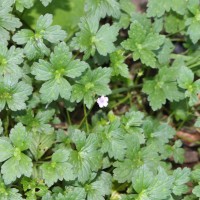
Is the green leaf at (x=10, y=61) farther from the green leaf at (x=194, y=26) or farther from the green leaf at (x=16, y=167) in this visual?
the green leaf at (x=194, y=26)

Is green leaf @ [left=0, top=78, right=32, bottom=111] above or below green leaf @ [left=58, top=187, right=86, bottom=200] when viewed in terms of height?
above

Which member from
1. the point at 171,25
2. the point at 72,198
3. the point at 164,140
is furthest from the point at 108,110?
the point at 72,198

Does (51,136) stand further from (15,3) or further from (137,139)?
(15,3)

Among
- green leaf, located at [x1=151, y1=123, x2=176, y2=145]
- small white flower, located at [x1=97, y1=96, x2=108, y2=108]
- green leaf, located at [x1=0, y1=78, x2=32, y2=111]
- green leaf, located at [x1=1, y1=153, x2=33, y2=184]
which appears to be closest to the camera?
green leaf, located at [x1=1, y1=153, x2=33, y2=184]

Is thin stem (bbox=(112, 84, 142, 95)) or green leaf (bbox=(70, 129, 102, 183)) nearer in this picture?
green leaf (bbox=(70, 129, 102, 183))

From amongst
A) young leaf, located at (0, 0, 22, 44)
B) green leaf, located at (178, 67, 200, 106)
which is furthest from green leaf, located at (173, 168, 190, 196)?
young leaf, located at (0, 0, 22, 44)

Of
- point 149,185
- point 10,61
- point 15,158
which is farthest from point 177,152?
point 10,61

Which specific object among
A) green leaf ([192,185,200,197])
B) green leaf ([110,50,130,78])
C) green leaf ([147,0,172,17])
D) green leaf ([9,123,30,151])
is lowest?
green leaf ([9,123,30,151])

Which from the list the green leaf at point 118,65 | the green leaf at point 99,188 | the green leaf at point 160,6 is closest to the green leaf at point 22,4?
the green leaf at point 118,65

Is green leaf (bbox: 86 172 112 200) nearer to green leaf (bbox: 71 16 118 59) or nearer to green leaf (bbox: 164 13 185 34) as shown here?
green leaf (bbox: 71 16 118 59)
